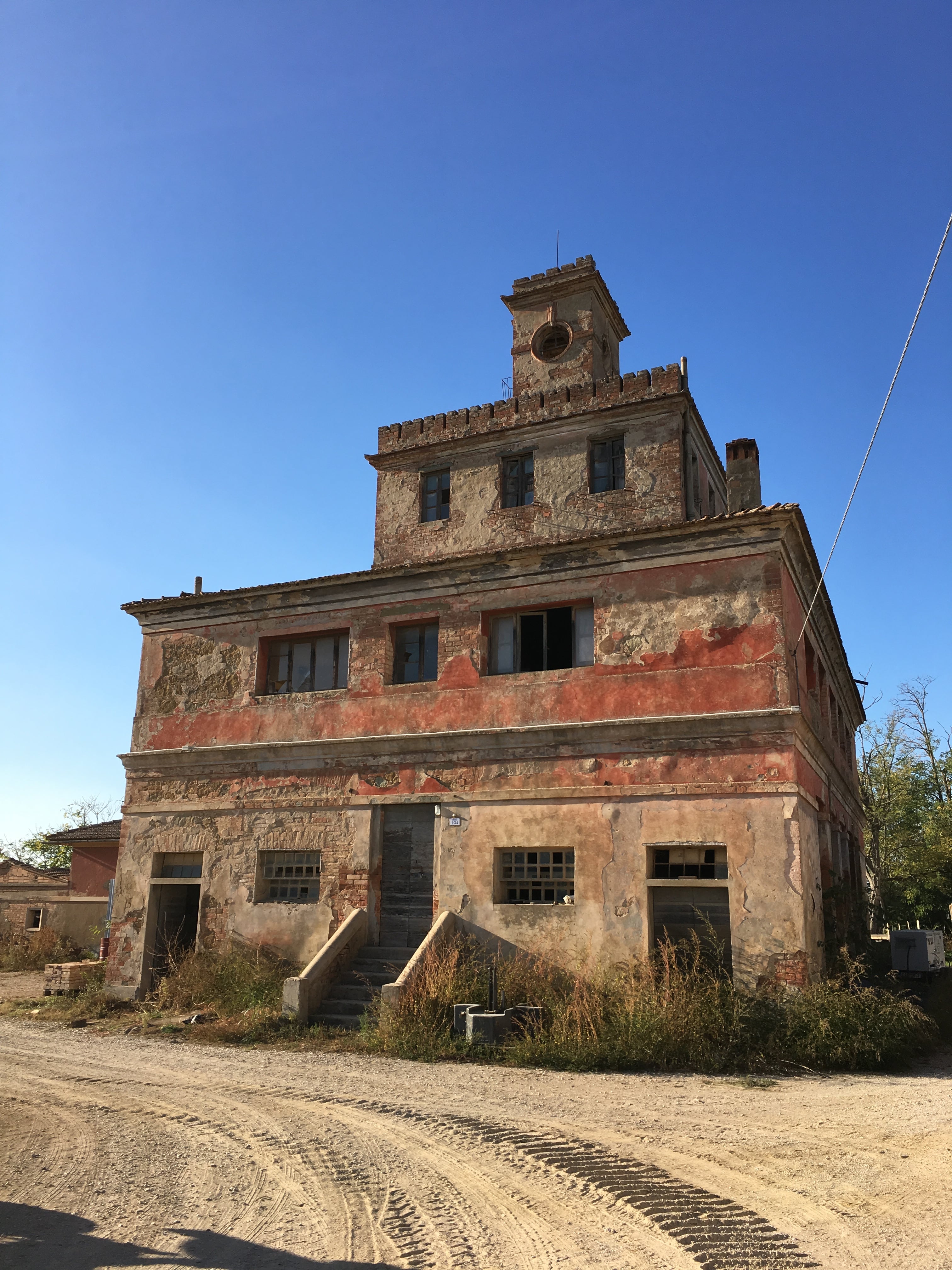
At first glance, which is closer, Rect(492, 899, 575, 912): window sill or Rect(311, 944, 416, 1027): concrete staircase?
Rect(311, 944, 416, 1027): concrete staircase

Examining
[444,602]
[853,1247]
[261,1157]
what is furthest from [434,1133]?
[444,602]

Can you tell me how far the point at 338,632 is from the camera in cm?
1752

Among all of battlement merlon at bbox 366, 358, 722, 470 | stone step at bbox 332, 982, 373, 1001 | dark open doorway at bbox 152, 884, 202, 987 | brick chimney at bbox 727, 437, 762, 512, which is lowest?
stone step at bbox 332, 982, 373, 1001

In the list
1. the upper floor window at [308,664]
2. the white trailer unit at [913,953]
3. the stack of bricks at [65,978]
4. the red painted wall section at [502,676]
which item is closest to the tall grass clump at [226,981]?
the stack of bricks at [65,978]

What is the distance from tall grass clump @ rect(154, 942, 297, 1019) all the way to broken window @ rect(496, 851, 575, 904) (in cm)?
399

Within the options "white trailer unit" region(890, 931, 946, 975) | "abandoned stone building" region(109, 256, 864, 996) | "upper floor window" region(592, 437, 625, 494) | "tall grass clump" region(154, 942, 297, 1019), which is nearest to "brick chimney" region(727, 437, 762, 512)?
"abandoned stone building" region(109, 256, 864, 996)

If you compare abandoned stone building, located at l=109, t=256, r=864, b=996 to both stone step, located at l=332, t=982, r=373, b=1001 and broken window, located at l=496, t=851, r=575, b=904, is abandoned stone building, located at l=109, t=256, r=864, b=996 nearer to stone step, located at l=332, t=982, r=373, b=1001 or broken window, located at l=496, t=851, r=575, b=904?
broken window, located at l=496, t=851, r=575, b=904

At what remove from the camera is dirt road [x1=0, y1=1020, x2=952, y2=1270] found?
5414 mm

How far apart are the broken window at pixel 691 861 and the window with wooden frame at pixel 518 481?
25.9 ft

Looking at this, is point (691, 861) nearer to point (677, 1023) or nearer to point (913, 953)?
point (677, 1023)

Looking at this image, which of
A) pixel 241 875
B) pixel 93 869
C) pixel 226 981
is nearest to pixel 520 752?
pixel 241 875

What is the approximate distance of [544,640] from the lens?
15.5 meters

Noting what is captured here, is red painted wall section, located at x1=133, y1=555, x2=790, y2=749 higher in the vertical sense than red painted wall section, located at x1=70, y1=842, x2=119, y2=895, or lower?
higher

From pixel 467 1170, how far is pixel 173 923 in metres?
12.4
